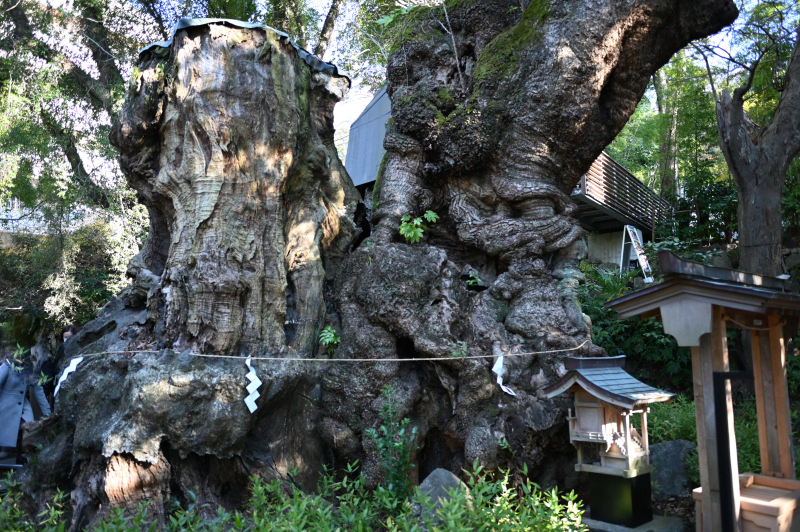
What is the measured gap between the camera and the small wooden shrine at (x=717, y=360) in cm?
423

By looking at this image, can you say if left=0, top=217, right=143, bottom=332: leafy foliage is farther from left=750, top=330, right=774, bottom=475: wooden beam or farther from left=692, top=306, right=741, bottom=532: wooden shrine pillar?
left=750, top=330, right=774, bottom=475: wooden beam

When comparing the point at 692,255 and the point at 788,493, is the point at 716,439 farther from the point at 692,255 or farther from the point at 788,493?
the point at 692,255

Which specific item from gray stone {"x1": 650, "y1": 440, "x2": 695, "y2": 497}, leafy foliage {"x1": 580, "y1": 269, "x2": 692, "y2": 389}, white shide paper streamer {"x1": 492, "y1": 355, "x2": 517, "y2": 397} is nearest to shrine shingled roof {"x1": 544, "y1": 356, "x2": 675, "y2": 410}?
white shide paper streamer {"x1": 492, "y1": 355, "x2": 517, "y2": 397}

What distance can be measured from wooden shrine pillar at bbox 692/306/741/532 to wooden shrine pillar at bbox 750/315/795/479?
0.84 meters

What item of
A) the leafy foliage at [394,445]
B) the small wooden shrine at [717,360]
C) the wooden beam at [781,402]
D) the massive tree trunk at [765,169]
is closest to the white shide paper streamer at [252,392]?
the leafy foliage at [394,445]

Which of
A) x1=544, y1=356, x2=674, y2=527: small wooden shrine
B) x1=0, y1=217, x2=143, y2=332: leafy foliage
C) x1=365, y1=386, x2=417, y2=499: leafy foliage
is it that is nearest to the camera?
x1=544, y1=356, x2=674, y2=527: small wooden shrine

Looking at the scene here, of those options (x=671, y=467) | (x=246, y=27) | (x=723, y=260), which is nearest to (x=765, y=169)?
(x=723, y=260)

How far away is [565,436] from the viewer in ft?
19.2

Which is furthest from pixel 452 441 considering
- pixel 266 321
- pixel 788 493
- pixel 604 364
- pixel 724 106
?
pixel 724 106

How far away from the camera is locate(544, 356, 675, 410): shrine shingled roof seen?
4906 millimetres

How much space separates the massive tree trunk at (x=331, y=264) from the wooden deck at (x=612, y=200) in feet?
18.1

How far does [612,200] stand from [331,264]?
909 centimetres

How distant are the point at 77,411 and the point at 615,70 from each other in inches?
287

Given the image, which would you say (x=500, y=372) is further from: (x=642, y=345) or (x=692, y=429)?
(x=642, y=345)
